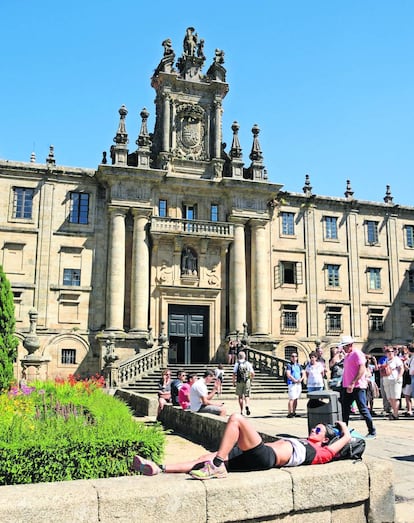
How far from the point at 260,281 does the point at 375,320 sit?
9305 millimetres

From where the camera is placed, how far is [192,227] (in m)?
33.0

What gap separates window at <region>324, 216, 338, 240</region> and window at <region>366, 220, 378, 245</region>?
2614mm

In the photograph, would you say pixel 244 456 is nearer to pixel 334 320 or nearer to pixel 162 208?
pixel 162 208

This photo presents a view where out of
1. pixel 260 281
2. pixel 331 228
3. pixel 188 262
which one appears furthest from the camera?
pixel 331 228

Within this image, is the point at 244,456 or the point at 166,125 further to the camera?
the point at 166,125

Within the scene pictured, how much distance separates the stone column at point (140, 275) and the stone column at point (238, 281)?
5.28 m

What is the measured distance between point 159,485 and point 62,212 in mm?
28542

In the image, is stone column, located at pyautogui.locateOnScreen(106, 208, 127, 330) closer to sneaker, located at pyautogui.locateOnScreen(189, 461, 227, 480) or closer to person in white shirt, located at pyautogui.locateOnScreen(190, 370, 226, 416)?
person in white shirt, located at pyautogui.locateOnScreen(190, 370, 226, 416)

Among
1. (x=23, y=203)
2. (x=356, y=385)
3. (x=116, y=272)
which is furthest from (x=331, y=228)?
(x=356, y=385)

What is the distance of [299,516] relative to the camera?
5809mm

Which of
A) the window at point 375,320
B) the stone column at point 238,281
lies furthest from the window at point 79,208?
the window at point 375,320

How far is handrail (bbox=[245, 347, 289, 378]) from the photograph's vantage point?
29547 millimetres

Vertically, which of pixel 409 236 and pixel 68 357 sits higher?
pixel 409 236

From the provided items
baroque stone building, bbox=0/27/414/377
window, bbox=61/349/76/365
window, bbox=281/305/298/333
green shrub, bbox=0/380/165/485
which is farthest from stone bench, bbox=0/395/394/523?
window, bbox=281/305/298/333
